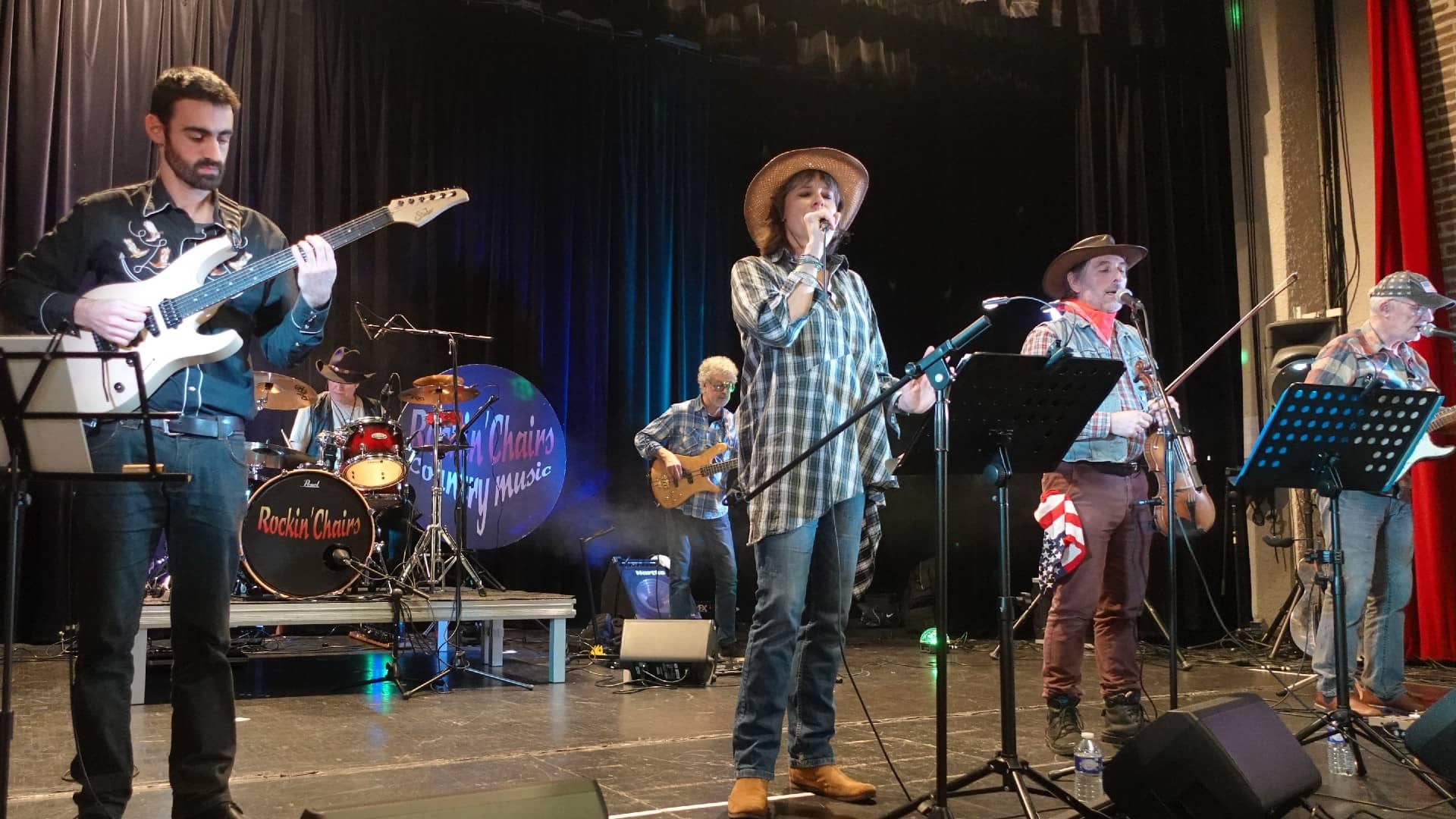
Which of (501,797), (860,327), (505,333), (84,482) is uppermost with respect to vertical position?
(505,333)

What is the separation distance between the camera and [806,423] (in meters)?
3.35

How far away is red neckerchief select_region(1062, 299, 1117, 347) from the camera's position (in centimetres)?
465

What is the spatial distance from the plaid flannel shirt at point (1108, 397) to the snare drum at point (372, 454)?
13.5 ft

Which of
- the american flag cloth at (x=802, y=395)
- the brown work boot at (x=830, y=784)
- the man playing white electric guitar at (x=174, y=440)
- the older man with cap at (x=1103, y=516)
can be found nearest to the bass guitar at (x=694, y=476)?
the older man with cap at (x=1103, y=516)

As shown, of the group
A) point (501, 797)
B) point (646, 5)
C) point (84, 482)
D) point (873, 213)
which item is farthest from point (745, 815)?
point (873, 213)

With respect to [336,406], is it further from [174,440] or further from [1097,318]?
[1097,318]

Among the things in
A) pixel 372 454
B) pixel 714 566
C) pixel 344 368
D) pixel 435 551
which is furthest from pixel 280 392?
pixel 714 566

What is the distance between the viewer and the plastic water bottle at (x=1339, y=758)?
3.90 m

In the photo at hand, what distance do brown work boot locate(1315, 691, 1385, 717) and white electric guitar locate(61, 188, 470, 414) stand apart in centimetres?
461

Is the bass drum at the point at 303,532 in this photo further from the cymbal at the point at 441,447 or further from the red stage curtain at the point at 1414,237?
the red stage curtain at the point at 1414,237

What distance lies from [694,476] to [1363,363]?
423cm

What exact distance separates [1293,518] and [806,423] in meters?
6.75

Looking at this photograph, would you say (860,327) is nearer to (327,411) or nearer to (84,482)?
(84,482)

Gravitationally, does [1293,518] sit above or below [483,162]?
below
